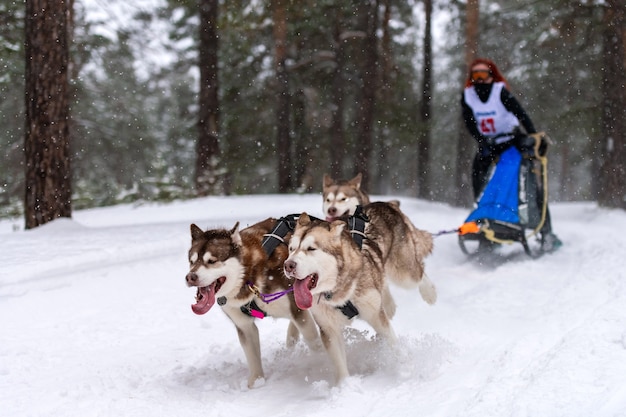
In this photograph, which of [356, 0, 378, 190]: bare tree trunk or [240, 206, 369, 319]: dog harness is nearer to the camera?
[240, 206, 369, 319]: dog harness

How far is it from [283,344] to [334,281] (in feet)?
5.23

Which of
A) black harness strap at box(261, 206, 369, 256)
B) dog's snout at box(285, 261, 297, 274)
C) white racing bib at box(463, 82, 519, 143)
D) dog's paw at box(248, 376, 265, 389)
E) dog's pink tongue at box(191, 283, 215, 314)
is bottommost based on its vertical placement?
dog's paw at box(248, 376, 265, 389)

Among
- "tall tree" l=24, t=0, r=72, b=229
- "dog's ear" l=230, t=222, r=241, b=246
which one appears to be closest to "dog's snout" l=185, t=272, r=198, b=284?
"dog's ear" l=230, t=222, r=241, b=246

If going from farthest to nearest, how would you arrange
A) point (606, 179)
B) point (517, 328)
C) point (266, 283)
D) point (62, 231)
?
point (606, 179) → point (62, 231) → point (517, 328) → point (266, 283)

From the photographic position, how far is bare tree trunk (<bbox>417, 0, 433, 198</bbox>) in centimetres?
1934

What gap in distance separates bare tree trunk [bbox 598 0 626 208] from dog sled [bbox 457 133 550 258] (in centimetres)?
485

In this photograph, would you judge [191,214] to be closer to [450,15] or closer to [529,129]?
[529,129]

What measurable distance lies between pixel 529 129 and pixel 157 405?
6.03 m

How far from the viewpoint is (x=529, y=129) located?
769 cm

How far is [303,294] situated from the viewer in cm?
363

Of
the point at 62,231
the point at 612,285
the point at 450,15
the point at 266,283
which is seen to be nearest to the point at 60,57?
the point at 62,231

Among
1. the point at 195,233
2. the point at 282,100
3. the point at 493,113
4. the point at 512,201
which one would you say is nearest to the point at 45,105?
the point at 195,233

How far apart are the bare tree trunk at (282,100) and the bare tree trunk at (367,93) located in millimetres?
2290

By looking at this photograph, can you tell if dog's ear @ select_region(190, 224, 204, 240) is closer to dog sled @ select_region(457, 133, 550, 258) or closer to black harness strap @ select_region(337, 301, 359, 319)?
black harness strap @ select_region(337, 301, 359, 319)
